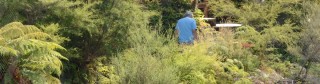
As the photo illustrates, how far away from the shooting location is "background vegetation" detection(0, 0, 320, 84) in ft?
15.6

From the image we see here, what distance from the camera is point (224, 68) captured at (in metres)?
7.36

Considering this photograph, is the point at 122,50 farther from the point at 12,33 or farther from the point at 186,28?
the point at 186,28

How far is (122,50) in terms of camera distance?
675 cm

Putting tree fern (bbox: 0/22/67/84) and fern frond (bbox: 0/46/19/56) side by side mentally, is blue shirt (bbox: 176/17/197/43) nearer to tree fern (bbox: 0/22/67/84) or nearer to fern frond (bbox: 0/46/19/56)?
tree fern (bbox: 0/22/67/84)

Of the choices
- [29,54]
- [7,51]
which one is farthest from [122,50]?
[7,51]

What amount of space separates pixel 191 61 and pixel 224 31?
3509 millimetres

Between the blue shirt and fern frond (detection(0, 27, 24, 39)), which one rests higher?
fern frond (detection(0, 27, 24, 39))

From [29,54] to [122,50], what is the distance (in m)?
2.21

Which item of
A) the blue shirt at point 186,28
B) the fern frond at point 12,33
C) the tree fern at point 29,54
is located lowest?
the blue shirt at point 186,28

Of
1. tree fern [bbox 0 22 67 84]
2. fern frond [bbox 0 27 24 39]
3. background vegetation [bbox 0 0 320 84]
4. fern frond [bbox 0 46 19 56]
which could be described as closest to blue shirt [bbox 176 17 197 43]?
background vegetation [bbox 0 0 320 84]

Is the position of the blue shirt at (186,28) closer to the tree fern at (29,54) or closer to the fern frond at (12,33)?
the tree fern at (29,54)

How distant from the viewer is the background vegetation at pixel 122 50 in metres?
4.74

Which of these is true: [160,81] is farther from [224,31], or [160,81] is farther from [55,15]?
[224,31]

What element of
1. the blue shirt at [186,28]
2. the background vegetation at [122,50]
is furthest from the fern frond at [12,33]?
the blue shirt at [186,28]
